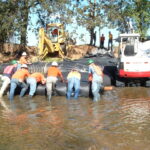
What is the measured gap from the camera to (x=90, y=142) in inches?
327

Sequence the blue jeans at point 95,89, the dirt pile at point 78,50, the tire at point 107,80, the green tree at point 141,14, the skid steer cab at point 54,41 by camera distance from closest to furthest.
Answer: the blue jeans at point 95,89 < the tire at point 107,80 < the skid steer cab at point 54,41 < the dirt pile at point 78,50 < the green tree at point 141,14

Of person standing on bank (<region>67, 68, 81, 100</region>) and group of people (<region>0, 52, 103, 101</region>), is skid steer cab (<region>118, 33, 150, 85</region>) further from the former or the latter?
person standing on bank (<region>67, 68, 81, 100</region>)

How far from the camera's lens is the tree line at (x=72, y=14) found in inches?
1371

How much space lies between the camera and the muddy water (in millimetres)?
8172

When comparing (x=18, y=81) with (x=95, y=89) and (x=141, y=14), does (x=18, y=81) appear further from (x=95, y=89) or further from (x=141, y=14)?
(x=141, y=14)

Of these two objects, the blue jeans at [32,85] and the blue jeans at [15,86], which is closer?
the blue jeans at [15,86]

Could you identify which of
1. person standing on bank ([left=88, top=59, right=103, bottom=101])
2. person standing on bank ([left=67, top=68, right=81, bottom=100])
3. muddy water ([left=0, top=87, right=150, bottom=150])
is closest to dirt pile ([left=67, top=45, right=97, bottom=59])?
person standing on bank ([left=67, top=68, right=81, bottom=100])

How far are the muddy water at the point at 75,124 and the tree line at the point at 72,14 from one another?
21.2 m

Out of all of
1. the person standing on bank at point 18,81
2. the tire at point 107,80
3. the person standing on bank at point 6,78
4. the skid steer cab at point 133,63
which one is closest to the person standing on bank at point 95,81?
the person standing on bank at point 18,81

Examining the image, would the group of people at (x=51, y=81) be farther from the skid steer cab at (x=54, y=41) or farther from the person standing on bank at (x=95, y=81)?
the skid steer cab at (x=54, y=41)

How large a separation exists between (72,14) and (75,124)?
90.0 ft

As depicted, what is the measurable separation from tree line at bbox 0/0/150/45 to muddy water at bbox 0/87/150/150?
69.4 ft

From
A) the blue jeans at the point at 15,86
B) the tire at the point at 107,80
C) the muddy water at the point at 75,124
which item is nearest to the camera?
the muddy water at the point at 75,124

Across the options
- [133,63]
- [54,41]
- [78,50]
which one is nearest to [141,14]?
[78,50]
